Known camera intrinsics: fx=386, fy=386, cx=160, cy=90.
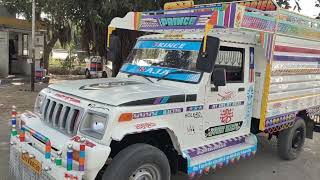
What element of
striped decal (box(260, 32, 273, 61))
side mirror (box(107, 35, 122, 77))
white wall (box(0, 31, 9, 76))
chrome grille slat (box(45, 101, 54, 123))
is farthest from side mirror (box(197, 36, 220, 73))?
white wall (box(0, 31, 9, 76))

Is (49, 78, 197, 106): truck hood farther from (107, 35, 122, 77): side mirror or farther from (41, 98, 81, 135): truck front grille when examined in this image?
(107, 35, 122, 77): side mirror

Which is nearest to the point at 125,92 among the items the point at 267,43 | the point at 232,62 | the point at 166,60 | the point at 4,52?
the point at 166,60

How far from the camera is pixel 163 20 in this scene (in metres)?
5.63

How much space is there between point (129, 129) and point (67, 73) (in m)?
18.9

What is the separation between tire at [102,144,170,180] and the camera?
3.87m

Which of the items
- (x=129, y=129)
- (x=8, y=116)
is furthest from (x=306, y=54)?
(x=8, y=116)

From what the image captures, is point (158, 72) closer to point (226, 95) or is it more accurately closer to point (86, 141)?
point (226, 95)

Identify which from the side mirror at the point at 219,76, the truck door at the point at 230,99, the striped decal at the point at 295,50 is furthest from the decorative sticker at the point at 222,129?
the striped decal at the point at 295,50

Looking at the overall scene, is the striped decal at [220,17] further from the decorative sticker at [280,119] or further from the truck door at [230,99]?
the decorative sticker at [280,119]

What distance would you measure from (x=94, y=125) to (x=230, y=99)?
2145 mm

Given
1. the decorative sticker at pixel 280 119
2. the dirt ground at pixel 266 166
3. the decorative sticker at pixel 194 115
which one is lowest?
the dirt ground at pixel 266 166

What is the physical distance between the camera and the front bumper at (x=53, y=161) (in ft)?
12.0

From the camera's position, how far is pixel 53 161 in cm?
379

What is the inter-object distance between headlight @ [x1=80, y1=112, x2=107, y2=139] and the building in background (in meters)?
14.0
